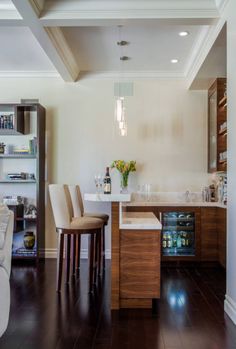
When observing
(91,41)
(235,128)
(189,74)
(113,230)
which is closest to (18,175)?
(91,41)

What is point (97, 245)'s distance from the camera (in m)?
4.01

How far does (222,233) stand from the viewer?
4543mm

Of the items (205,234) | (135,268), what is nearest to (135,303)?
(135,268)

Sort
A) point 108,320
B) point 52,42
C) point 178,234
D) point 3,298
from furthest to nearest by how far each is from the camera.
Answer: point 178,234 → point 52,42 → point 108,320 → point 3,298

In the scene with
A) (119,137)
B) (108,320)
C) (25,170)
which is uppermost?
(119,137)

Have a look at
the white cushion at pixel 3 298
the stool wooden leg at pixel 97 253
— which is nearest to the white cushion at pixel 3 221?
the white cushion at pixel 3 298

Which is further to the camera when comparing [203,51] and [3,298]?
[203,51]

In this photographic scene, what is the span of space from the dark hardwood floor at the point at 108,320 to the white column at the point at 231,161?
8.7 inches

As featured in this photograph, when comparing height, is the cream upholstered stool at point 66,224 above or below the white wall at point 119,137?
below

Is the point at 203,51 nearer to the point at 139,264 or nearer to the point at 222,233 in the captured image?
the point at 222,233

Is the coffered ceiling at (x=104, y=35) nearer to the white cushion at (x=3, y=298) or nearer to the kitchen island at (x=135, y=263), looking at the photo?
the kitchen island at (x=135, y=263)

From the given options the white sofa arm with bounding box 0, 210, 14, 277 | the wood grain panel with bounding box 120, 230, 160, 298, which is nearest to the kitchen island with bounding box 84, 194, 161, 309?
the wood grain panel with bounding box 120, 230, 160, 298

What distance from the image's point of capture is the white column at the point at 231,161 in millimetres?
2959

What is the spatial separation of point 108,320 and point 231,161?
5.61 ft
